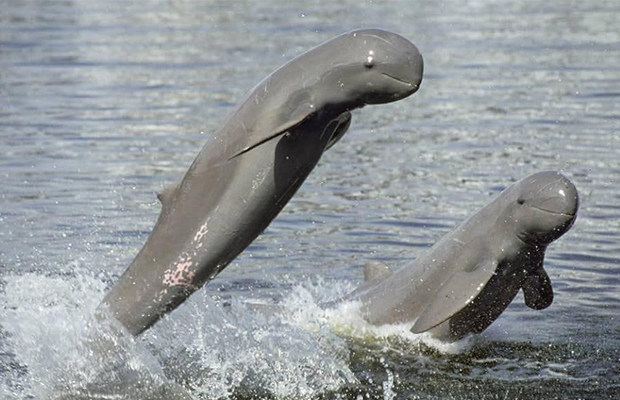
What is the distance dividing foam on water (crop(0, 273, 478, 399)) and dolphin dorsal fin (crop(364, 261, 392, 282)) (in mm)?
505

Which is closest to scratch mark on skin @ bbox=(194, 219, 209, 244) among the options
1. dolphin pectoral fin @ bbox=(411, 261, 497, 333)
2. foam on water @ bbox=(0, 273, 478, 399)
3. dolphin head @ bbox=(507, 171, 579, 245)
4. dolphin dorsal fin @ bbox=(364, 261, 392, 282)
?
foam on water @ bbox=(0, 273, 478, 399)

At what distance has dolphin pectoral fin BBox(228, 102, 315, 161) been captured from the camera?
8.70m

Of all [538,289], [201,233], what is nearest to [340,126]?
[201,233]

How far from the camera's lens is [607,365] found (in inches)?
399

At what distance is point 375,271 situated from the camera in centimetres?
1172

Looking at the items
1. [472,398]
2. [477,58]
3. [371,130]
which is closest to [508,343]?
[472,398]

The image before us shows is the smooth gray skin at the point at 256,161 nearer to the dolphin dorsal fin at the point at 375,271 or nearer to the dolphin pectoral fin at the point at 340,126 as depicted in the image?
the dolphin pectoral fin at the point at 340,126

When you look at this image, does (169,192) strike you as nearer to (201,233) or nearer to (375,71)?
(201,233)

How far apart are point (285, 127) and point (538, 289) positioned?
3.31 metres

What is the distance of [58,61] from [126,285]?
17.8 metres

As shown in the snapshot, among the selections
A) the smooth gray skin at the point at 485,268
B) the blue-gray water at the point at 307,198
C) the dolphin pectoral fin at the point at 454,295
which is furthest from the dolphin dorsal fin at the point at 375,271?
the dolphin pectoral fin at the point at 454,295

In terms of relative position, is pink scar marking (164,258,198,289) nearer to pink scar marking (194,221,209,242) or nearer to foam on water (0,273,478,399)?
pink scar marking (194,221,209,242)

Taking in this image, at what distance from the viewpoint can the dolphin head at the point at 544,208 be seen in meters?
10.5

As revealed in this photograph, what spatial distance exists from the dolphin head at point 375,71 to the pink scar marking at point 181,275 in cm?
167
